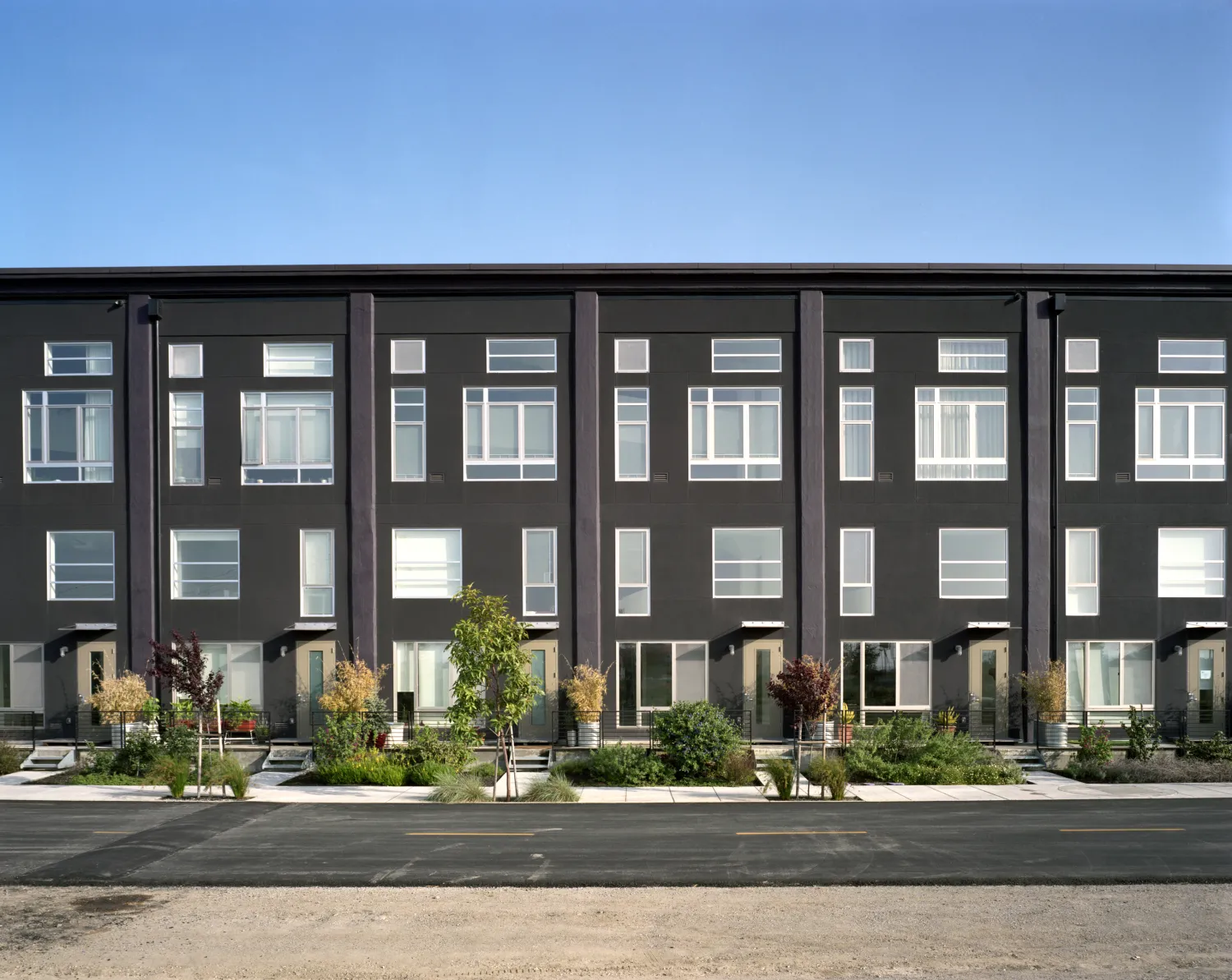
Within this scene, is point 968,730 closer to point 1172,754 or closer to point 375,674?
point 1172,754

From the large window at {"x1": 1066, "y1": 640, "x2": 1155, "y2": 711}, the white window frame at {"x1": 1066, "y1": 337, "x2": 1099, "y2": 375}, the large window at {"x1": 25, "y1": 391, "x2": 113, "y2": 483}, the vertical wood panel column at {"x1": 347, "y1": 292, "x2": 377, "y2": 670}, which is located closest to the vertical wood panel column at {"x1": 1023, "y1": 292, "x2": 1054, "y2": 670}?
the white window frame at {"x1": 1066, "y1": 337, "x2": 1099, "y2": 375}

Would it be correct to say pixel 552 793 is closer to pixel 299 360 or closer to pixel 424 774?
pixel 424 774

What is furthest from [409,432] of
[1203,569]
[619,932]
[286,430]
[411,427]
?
[1203,569]

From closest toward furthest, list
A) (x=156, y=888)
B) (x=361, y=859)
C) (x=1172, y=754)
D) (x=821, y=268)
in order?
(x=156, y=888), (x=361, y=859), (x=1172, y=754), (x=821, y=268)

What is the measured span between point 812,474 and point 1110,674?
10.0m

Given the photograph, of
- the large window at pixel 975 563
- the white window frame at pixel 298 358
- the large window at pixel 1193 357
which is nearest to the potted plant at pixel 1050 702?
the large window at pixel 975 563

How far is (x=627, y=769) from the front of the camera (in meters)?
22.0

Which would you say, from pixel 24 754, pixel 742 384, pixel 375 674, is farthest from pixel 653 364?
pixel 24 754

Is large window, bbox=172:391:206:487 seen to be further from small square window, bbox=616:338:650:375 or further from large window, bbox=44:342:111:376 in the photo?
small square window, bbox=616:338:650:375

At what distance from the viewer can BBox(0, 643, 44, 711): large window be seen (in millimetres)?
26234

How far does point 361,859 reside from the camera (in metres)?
14.8

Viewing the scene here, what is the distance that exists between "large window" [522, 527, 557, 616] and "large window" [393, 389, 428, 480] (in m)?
3.64

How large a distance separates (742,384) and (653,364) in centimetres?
258

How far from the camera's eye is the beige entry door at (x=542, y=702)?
25.9 m
